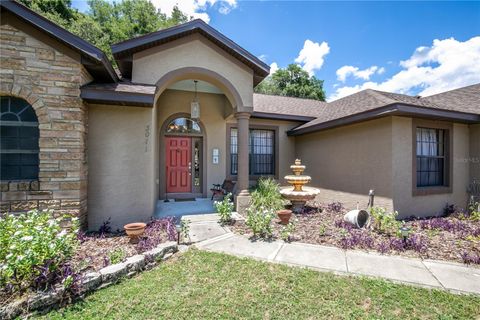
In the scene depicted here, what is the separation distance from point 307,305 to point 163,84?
5.93 m

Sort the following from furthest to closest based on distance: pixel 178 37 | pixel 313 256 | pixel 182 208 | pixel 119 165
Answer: pixel 182 208 < pixel 178 37 < pixel 119 165 < pixel 313 256

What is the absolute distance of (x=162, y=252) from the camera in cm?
399

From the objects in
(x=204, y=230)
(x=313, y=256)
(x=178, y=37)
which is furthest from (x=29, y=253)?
(x=178, y=37)

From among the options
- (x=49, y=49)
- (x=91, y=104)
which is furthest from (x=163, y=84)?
(x=49, y=49)

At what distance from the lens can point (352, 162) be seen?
7594 mm

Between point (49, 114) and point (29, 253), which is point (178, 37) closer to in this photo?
point (49, 114)

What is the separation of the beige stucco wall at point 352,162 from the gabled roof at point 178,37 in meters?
3.69

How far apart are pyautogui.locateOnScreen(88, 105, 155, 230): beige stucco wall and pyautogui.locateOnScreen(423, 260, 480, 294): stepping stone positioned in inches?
233

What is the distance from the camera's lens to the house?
4.68 m

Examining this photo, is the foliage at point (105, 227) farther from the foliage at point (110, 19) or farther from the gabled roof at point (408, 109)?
the foliage at point (110, 19)

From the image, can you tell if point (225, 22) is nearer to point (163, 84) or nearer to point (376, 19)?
point (376, 19)

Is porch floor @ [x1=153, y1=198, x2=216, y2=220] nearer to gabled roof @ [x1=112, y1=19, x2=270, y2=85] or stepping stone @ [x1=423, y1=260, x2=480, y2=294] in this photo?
gabled roof @ [x1=112, y1=19, x2=270, y2=85]

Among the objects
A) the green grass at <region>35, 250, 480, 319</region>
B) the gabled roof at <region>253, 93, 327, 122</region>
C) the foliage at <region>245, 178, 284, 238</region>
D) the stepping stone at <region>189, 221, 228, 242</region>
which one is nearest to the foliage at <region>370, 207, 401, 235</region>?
the green grass at <region>35, 250, 480, 319</region>

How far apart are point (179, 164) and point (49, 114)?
4.51m
